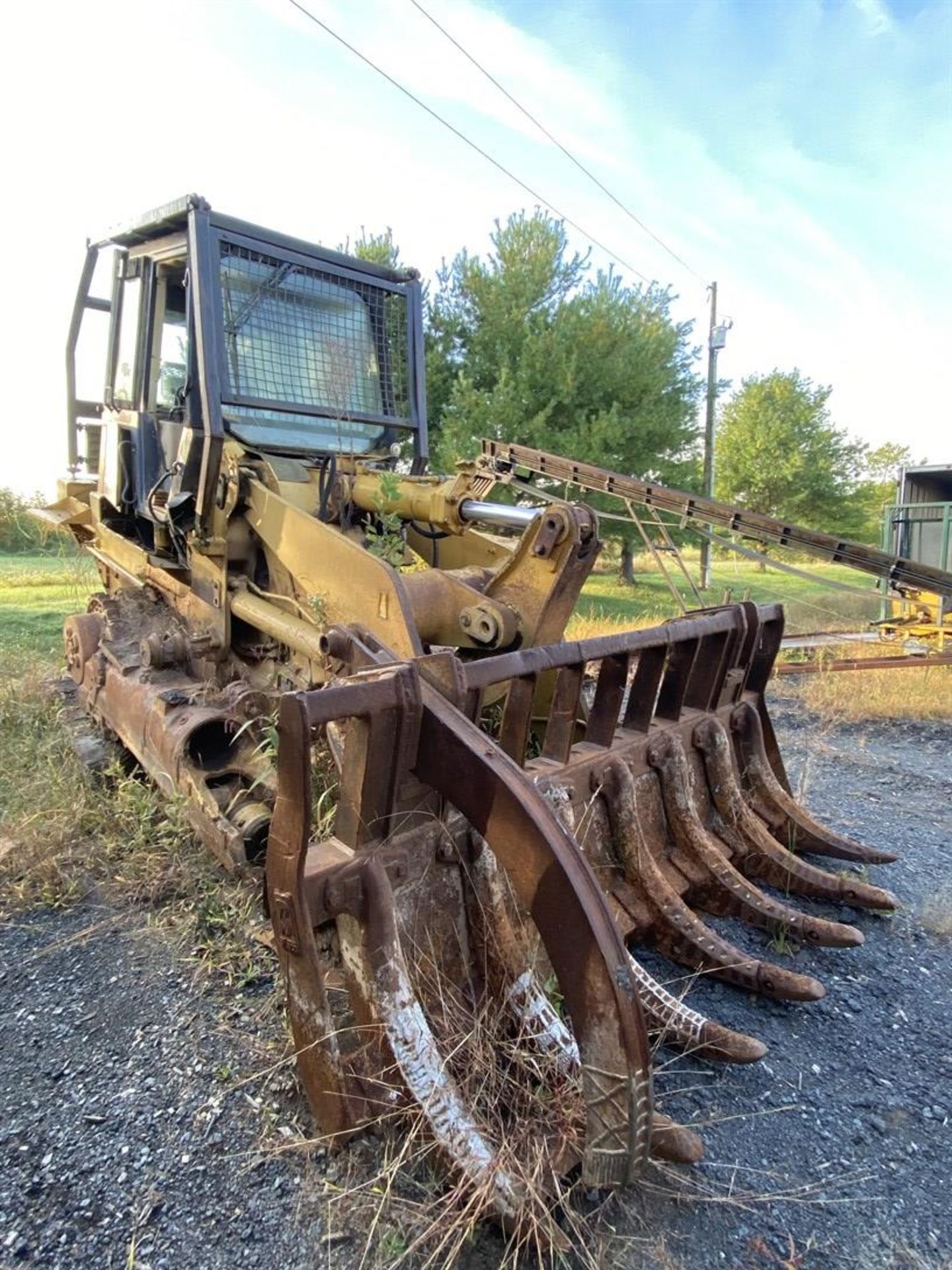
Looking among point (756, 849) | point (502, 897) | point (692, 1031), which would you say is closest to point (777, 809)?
point (756, 849)

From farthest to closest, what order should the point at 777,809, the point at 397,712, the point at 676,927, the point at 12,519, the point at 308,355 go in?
the point at 12,519, the point at 308,355, the point at 777,809, the point at 676,927, the point at 397,712

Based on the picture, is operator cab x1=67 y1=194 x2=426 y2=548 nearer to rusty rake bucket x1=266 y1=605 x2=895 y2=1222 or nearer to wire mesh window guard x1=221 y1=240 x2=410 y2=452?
wire mesh window guard x1=221 y1=240 x2=410 y2=452

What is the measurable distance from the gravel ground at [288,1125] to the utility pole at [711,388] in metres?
16.4

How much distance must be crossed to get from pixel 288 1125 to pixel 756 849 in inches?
85.7

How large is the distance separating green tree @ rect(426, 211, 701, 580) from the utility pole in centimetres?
52

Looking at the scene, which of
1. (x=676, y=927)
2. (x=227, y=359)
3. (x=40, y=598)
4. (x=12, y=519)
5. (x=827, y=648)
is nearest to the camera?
(x=676, y=927)

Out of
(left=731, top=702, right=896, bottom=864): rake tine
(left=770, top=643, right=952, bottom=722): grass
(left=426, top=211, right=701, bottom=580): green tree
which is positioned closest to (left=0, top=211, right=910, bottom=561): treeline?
(left=426, top=211, right=701, bottom=580): green tree

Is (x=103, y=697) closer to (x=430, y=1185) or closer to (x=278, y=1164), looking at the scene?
(x=278, y=1164)

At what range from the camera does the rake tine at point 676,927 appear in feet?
8.84

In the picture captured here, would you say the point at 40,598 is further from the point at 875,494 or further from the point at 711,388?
the point at 875,494

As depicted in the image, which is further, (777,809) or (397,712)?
(777,809)

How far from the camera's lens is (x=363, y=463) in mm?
4680

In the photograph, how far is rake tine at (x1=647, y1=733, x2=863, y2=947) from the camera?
2.99 metres

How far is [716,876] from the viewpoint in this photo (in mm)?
3137
